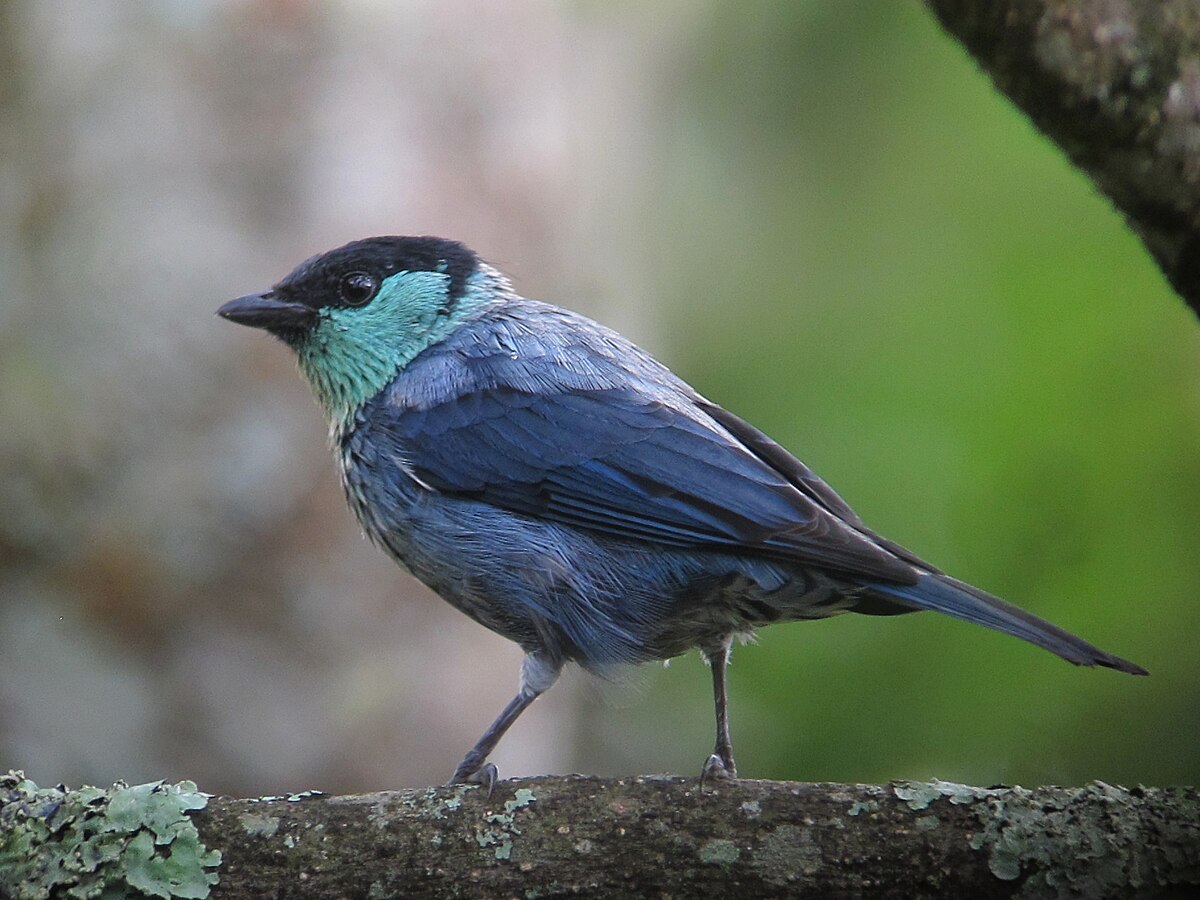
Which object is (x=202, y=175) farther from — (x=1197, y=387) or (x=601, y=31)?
(x=1197, y=387)

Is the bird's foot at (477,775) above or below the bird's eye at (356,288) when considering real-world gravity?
below

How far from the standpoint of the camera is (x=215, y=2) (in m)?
5.08

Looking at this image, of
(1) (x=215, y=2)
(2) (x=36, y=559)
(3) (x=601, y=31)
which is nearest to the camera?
(2) (x=36, y=559)

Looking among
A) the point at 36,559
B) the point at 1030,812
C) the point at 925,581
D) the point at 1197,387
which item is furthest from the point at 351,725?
the point at 1197,387

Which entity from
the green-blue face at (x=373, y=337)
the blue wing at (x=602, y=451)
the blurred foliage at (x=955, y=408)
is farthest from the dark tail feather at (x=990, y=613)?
the blurred foliage at (x=955, y=408)

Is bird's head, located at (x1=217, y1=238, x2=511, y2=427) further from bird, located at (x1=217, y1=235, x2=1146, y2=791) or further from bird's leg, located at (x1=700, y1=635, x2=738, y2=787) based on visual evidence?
bird's leg, located at (x1=700, y1=635, x2=738, y2=787)

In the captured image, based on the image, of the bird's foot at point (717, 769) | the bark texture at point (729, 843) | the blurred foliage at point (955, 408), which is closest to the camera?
the bark texture at point (729, 843)

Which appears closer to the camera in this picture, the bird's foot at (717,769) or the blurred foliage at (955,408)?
the bird's foot at (717,769)

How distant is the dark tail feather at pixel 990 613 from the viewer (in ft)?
8.84

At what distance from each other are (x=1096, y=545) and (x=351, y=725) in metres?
2.87

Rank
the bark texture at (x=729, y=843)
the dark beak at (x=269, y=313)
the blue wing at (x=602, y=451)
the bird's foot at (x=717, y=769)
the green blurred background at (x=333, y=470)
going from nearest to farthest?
the bark texture at (x=729, y=843) < the bird's foot at (x=717, y=769) < the blue wing at (x=602, y=451) < the dark beak at (x=269, y=313) < the green blurred background at (x=333, y=470)

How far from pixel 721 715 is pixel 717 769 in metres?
0.34

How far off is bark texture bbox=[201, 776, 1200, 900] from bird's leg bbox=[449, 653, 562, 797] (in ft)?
1.16

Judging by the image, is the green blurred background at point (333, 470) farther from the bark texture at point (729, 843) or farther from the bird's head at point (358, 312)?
the bark texture at point (729, 843)
